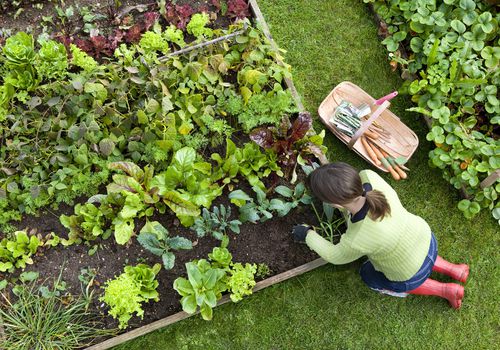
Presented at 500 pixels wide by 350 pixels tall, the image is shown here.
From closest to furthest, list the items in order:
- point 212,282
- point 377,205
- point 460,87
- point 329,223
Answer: point 377,205 → point 212,282 → point 329,223 → point 460,87

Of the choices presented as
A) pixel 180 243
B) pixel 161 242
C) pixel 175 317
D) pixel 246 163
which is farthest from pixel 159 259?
pixel 246 163

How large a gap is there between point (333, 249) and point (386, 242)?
1.26 feet

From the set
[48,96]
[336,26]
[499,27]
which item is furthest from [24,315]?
[499,27]

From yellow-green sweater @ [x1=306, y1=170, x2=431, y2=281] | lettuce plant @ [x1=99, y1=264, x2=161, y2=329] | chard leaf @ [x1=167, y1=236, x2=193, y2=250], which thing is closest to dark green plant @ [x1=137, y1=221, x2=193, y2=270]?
chard leaf @ [x1=167, y1=236, x2=193, y2=250]

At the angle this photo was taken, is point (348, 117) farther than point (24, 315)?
Yes

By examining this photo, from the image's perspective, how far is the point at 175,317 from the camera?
380 centimetres

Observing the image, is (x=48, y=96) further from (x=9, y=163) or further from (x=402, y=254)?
(x=402, y=254)

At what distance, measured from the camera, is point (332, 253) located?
3613mm

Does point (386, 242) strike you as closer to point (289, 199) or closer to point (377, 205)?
point (377, 205)

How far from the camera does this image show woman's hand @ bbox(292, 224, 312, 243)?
383cm

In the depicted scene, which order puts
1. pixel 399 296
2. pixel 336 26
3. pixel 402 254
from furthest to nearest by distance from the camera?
pixel 336 26, pixel 399 296, pixel 402 254

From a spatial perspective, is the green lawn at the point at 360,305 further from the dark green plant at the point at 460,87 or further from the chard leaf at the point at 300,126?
the chard leaf at the point at 300,126

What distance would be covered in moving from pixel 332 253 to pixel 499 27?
2.44 metres

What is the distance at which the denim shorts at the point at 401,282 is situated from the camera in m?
3.75
